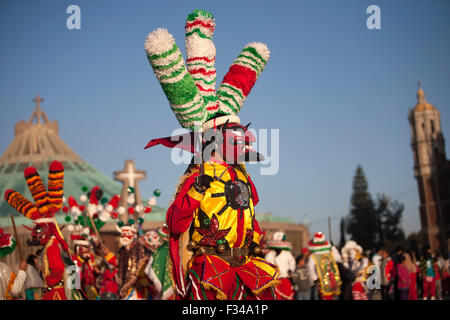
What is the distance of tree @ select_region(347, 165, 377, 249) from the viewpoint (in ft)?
196

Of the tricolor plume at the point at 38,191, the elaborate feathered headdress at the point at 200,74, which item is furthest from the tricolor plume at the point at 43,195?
the elaborate feathered headdress at the point at 200,74

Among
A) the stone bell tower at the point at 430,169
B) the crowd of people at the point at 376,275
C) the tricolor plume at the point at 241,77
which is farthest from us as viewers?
the stone bell tower at the point at 430,169

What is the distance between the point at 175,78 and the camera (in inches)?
194

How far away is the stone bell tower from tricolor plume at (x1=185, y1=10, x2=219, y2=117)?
5881 centimetres

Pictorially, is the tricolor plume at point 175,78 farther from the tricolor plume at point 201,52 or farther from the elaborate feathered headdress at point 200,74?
the tricolor plume at point 201,52

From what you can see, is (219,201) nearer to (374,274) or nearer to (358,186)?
(374,274)

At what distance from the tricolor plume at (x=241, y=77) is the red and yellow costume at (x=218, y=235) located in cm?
67

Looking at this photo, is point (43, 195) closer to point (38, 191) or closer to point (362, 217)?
point (38, 191)

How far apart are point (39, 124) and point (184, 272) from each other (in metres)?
24.1

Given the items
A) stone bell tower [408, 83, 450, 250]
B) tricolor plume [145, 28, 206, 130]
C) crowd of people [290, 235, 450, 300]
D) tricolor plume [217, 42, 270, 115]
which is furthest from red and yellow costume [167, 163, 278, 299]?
stone bell tower [408, 83, 450, 250]

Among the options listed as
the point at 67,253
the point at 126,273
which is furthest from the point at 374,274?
the point at 67,253

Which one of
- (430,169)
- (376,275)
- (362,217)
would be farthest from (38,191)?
(430,169)

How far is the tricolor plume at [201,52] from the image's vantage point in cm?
534
